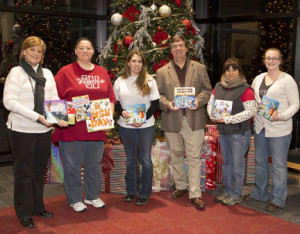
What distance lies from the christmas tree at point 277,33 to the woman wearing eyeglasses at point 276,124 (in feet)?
5.92

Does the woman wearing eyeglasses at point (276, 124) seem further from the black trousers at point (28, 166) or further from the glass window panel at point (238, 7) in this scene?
the black trousers at point (28, 166)

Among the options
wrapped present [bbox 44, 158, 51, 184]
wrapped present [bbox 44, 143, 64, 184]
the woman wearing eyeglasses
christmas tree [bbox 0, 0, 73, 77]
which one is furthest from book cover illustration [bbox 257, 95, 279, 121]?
christmas tree [bbox 0, 0, 73, 77]

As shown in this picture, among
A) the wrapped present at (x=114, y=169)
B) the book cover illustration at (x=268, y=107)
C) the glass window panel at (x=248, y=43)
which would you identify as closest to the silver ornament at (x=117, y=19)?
the wrapped present at (x=114, y=169)

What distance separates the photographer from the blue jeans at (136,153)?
363 centimetres

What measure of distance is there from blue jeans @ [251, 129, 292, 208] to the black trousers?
7.04ft

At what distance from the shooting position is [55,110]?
3.08 m

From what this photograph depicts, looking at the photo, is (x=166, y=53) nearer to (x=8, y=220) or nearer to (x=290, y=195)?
(x=290, y=195)

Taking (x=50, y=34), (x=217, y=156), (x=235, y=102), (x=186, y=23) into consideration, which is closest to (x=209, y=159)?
(x=217, y=156)

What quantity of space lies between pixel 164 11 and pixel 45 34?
2.53 meters

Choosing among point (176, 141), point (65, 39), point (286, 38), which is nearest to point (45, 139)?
point (176, 141)

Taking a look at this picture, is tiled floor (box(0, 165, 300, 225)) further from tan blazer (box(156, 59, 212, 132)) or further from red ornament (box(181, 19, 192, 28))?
red ornament (box(181, 19, 192, 28))

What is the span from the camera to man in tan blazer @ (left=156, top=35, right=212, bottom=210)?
3.65 metres

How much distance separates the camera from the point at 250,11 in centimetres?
560

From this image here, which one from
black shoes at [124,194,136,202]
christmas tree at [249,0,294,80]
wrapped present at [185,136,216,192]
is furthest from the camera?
christmas tree at [249,0,294,80]
